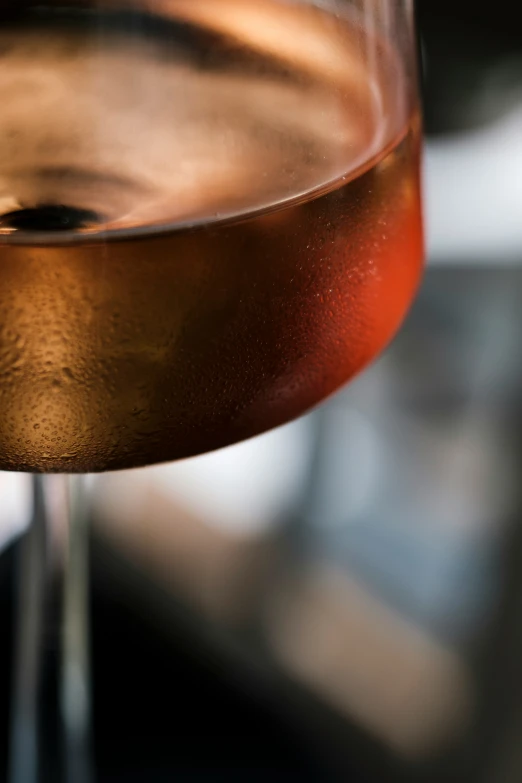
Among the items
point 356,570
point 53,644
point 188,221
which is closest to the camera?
point 188,221

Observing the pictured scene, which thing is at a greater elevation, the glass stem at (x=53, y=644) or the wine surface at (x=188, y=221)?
the wine surface at (x=188, y=221)

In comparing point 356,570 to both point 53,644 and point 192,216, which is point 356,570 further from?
point 192,216

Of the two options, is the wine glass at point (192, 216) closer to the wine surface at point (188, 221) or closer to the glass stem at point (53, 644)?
the wine surface at point (188, 221)

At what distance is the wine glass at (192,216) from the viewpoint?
8.0 inches

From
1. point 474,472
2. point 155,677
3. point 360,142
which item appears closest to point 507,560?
point 474,472

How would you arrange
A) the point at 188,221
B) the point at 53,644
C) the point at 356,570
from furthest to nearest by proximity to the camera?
the point at 356,570, the point at 53,644, the point at 188,221

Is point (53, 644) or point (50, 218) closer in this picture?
point (50, 218)

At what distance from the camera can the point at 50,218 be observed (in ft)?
0.72

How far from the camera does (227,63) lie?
0.26 m

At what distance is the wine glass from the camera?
20 centimetres

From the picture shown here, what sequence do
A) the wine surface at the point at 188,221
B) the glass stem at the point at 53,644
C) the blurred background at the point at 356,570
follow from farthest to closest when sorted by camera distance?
the blurred background at the point at 356,570 < the glass stem at the point at 53,644 < the wine surface at the point at 188,221

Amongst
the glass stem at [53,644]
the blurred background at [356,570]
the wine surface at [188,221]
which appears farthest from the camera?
the blurred background at [356,570]

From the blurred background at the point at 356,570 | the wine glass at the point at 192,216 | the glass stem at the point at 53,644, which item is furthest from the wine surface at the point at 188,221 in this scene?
the blurred background at the point at 356,570

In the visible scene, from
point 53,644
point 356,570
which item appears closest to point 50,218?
point 53,644
